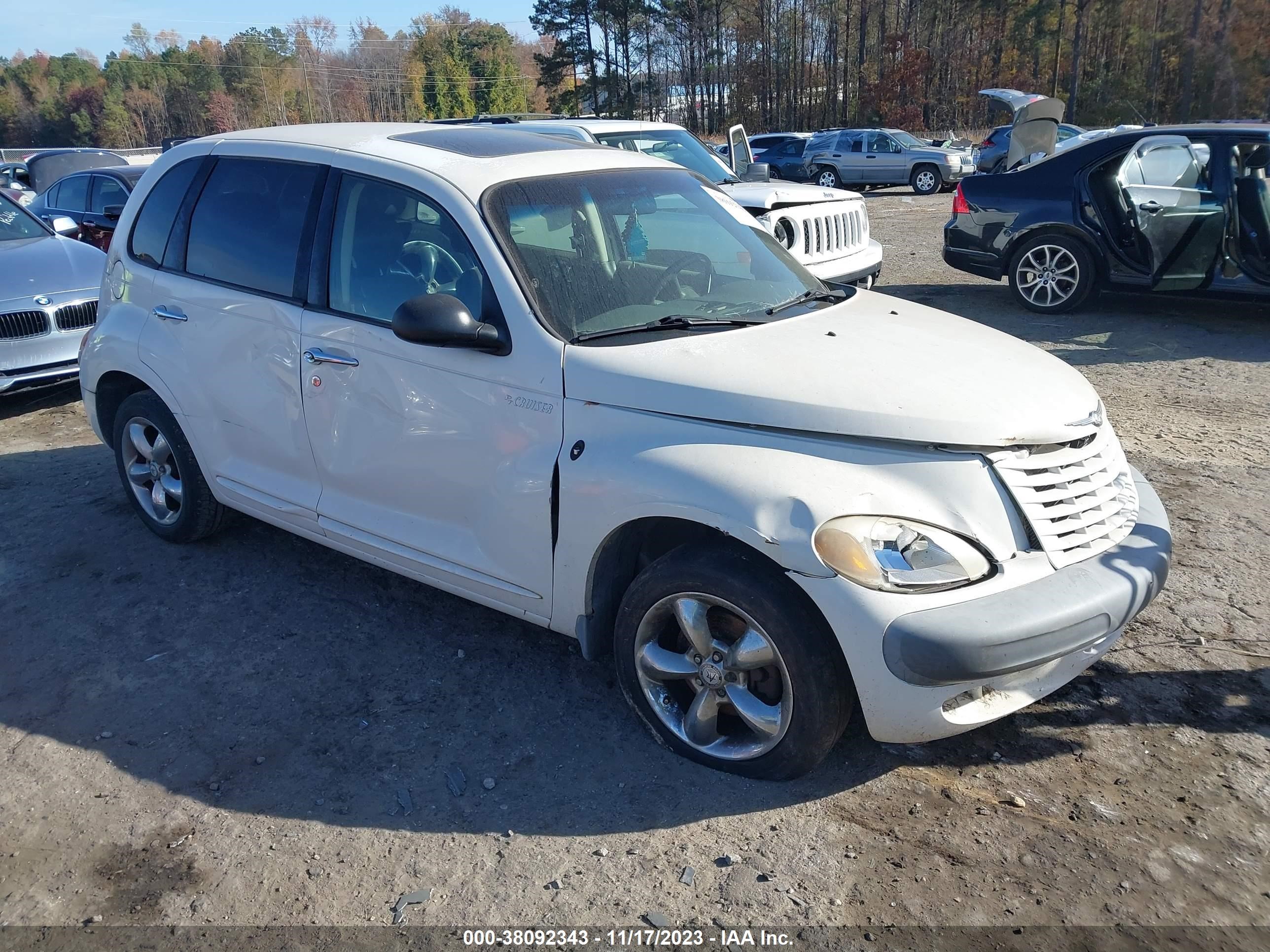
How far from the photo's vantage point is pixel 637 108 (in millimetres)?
64375

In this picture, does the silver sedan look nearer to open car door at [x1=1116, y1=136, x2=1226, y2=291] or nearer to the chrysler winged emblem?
the chrysler winged emblem

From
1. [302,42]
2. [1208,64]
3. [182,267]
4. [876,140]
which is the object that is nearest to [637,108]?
[1208,64]

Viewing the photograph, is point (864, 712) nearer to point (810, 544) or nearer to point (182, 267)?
point (810, 544)

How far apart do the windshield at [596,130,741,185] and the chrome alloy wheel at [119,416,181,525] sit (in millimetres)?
5550

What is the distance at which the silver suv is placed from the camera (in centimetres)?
2473

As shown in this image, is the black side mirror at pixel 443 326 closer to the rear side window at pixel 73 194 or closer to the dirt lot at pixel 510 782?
the dirt lot at pixel 510 782

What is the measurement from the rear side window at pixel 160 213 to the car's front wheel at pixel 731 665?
301 cm

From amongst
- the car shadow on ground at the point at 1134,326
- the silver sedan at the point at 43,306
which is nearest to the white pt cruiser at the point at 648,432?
the silver sedan at the point at 43,306

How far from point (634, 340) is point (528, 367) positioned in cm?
37

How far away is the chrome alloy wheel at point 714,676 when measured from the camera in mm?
2973

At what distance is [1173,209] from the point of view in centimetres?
840

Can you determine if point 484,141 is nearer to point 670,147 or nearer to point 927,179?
point 670,147

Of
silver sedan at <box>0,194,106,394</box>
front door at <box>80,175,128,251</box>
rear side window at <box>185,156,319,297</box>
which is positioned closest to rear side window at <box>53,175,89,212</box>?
front door at <box>80,175,128,251</box>

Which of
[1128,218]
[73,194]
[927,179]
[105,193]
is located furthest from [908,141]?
[73,194]
